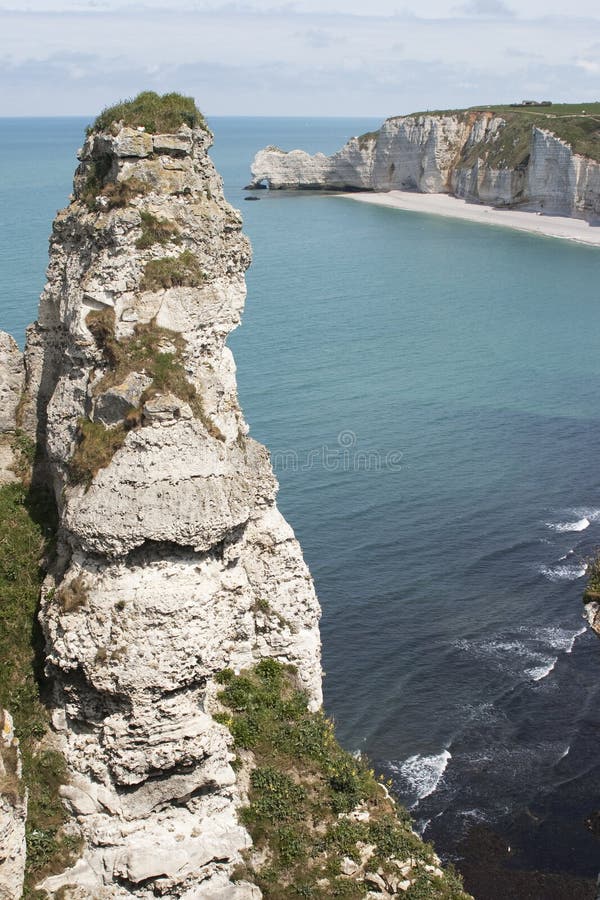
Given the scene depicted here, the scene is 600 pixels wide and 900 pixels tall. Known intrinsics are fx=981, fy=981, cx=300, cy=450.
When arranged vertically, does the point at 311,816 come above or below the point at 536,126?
below

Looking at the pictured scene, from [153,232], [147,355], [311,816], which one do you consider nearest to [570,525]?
[311,816]

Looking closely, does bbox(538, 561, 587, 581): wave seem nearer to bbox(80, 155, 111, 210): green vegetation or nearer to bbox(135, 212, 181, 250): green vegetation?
bbox(135, 212, 181, 250): green vegetation

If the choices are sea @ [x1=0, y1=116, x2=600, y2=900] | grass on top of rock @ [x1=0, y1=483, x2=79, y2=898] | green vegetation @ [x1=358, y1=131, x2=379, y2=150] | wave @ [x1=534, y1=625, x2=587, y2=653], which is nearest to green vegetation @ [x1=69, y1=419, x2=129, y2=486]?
grass on top of rock @ [x1=0, y1=483, x2=79, y2=898]

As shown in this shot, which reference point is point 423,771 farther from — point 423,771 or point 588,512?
point 588,512

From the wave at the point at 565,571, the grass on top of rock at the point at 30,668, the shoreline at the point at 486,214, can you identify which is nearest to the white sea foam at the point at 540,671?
the wave at the point at 565,571

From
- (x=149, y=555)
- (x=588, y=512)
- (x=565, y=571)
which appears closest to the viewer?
(x=149, y=555)
